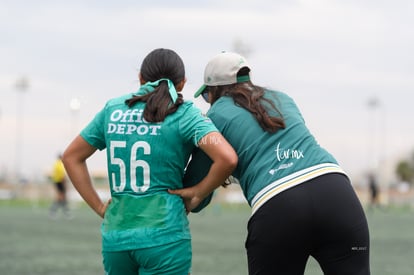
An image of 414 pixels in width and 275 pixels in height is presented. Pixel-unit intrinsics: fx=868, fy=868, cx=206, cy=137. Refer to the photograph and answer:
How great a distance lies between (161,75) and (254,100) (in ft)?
1.62

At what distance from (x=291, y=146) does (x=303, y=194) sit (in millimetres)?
286

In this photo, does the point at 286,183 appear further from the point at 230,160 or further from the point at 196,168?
the point at 196,168

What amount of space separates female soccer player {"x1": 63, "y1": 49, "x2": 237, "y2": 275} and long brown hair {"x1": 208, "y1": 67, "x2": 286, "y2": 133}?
29 cm

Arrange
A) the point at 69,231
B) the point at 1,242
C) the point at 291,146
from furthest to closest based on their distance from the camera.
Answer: the point at 69,231, the point at 1,242, the point at 291,146

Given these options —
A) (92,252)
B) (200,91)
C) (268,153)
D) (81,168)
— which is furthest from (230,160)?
(92,252)

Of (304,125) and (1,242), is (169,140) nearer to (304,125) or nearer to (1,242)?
(304,125)

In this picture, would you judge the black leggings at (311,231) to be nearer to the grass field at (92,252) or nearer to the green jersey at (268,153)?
the green jersey at (268,153)

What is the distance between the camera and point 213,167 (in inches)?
165

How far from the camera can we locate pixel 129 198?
164 inches

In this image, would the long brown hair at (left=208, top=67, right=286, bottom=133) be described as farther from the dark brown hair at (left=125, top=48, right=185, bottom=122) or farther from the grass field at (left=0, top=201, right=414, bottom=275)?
the grass field at (left=0, top=201, right=414, bottom=275)

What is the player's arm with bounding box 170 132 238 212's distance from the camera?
4137 mm

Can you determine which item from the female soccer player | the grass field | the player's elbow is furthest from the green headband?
the grass field

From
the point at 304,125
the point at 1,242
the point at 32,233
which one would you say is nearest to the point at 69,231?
the point at 32,233

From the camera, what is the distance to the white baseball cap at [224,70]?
4.52 meters
